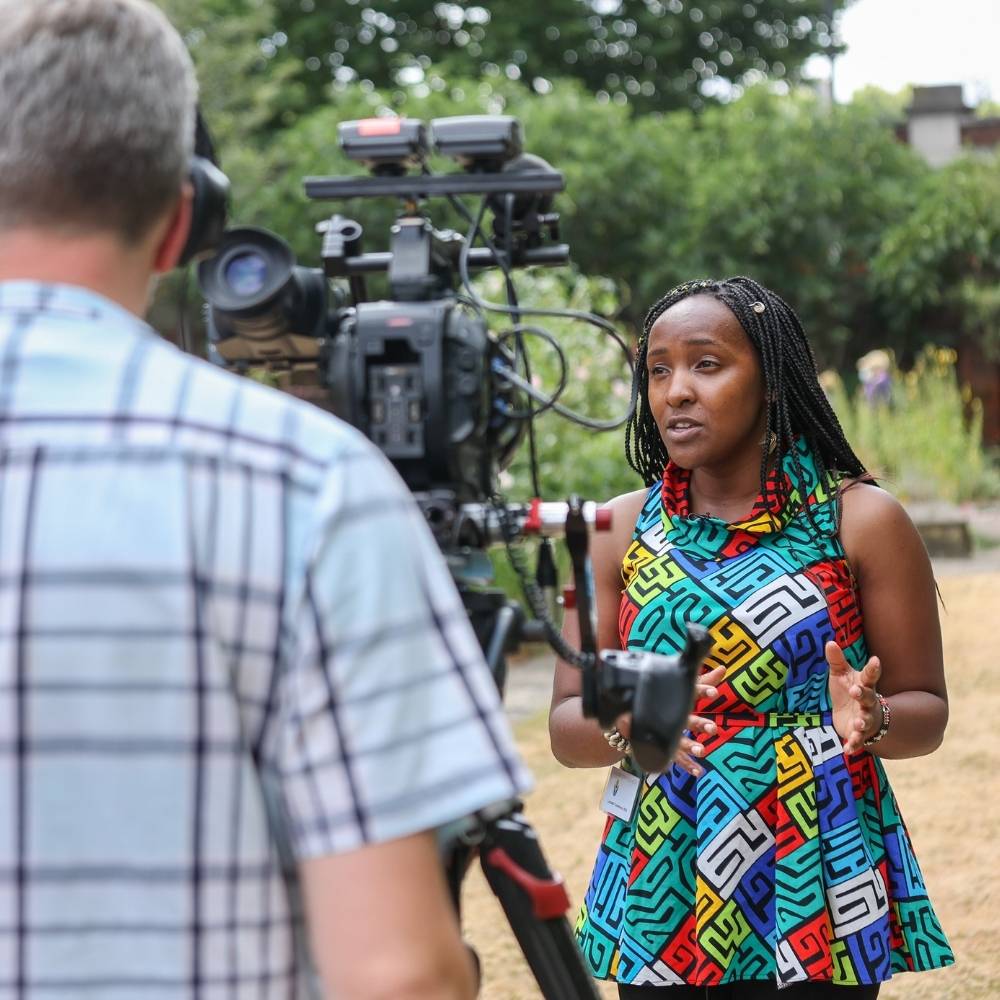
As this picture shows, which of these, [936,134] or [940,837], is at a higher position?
[936,134]

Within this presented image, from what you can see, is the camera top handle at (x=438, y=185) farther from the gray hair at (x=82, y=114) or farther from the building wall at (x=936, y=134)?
the building wall at (x=936, y=134)

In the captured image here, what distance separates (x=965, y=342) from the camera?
60.5ft

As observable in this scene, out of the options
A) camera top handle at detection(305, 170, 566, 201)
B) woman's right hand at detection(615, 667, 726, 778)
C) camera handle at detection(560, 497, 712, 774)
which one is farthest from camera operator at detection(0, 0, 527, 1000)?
woman's right hand at detection(615, 667, 726, 778)

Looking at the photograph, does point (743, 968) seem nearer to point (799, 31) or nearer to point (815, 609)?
point (815, 609)

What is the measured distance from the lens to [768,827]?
7.96 ft

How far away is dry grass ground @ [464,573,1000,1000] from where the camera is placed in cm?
426

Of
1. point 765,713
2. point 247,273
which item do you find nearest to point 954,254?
point 765,713

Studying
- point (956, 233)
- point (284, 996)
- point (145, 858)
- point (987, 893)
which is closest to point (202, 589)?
point (145, 858)

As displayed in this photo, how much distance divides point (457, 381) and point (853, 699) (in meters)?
0.91

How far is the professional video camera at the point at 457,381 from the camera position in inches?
64.8

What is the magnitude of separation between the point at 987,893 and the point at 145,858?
4198mm

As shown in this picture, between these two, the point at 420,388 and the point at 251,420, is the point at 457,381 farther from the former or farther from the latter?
the point at 251,420

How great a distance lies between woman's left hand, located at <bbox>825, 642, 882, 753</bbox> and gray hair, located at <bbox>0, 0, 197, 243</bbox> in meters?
1.47

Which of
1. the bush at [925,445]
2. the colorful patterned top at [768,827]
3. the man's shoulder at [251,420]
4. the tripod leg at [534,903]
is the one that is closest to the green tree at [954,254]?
the bush at [925,445]
